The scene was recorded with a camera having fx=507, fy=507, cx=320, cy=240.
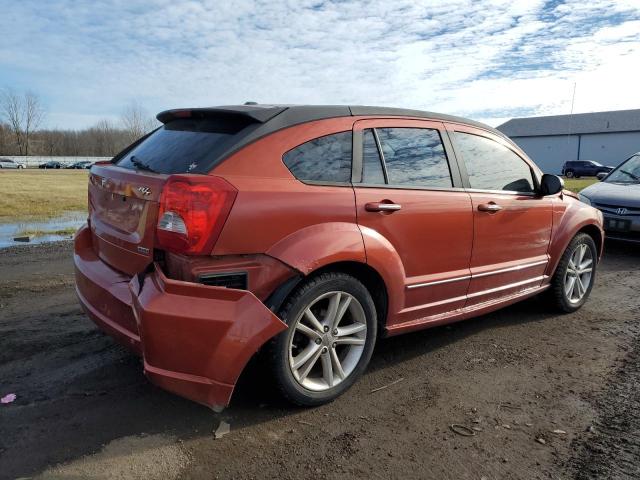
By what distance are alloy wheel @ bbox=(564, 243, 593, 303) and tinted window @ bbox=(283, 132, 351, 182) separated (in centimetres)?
285

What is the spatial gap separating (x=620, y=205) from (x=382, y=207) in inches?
243

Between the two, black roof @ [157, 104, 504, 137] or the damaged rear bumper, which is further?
black roof @ [157, 104, 504, 137]

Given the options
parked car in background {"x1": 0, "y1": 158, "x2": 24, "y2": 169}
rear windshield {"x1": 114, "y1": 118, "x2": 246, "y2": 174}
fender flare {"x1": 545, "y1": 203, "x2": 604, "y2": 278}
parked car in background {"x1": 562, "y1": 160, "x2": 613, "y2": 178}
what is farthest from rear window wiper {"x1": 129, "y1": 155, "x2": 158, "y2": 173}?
parked car in background {"x1": 0, "y1": 158, "x2": 24, "y2": 169}

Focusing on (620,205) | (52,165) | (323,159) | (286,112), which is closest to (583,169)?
(620,205)

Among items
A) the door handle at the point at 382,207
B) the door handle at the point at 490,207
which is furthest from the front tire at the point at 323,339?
the door handle at the point at 490,207

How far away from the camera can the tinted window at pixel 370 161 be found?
3.26 metres

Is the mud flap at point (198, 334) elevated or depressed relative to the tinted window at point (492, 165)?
depressed

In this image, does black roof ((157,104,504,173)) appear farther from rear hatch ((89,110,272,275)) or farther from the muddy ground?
the muddy ground

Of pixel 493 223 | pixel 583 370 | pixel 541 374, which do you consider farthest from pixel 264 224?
pixel 583 370

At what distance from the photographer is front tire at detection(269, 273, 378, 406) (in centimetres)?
282

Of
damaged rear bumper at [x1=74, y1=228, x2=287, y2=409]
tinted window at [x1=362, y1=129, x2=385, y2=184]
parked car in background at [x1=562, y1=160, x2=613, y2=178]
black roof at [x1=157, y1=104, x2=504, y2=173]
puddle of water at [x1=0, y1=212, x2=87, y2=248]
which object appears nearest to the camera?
damaged rear bumper at [x1=74, y1=228, x2=287, y2=409]

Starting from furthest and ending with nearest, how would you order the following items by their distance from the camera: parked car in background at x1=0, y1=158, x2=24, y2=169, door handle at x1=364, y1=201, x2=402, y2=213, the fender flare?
parked car in background at x1=0, y1=158, x2=24, y2=169, the fender flare, door handle at x1=364, y1=201, x2=402, y2=213

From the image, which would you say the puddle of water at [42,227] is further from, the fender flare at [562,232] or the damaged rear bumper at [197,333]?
the fender flare at [562,232]

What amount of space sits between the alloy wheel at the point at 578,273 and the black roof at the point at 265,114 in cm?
259
